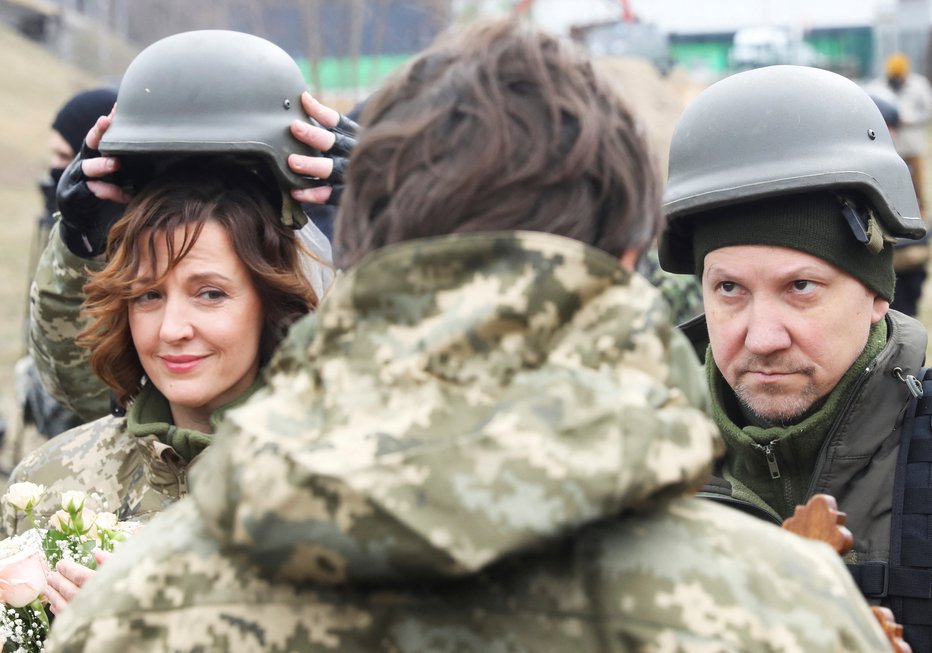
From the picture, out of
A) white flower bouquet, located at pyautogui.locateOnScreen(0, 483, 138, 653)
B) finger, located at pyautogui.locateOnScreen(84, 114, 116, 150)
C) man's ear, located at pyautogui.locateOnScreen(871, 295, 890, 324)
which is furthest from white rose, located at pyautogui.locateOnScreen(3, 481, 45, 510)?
man's ear, located at pyautogui.locateOnScreen(871, 295, 890, 324)

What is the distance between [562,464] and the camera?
4.50 ft

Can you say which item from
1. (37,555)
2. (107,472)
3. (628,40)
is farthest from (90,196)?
(628,40)

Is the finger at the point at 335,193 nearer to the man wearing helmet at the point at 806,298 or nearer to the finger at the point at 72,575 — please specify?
the man wearing helmet at the point at 806,298

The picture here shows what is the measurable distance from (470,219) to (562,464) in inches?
14.1

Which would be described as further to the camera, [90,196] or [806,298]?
[90,196]

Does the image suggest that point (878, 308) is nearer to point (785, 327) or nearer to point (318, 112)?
point (785, 327)

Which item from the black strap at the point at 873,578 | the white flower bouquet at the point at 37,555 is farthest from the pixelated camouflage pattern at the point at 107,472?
the black strap at the point at 873,578

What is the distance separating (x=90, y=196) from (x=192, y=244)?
39cm

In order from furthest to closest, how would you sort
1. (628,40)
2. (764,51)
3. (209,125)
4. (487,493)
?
(764,51) < (628,40) < (209,125) < (487,493)

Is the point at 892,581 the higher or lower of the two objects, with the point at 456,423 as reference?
lower

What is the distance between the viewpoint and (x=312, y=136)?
333cm

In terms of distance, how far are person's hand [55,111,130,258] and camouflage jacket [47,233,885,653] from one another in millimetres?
1939

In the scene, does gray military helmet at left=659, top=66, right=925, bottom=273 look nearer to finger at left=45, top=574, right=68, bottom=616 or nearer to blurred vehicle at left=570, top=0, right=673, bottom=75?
finger at left=45, top=574, right=68, bottom=616

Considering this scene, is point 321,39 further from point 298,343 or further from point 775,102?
point 298,343
